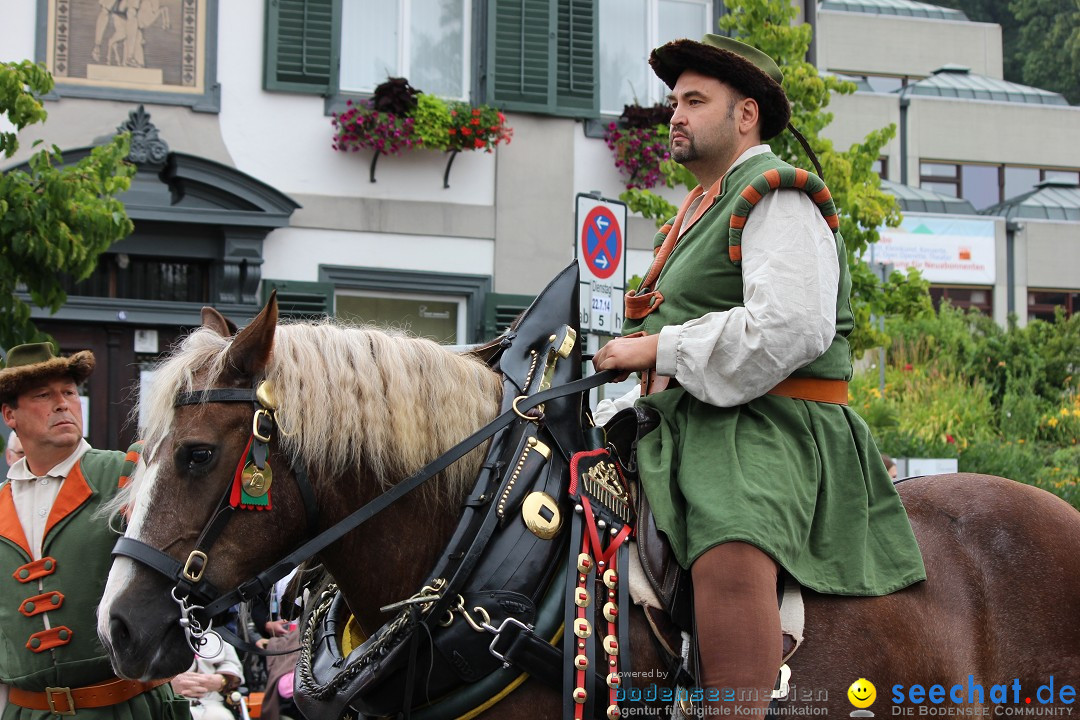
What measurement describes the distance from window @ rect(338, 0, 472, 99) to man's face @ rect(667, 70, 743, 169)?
769 cm

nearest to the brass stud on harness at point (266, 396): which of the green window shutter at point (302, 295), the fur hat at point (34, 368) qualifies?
the fur hat at point (34, 368)

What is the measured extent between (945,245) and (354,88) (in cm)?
2227

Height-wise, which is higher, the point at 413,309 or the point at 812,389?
the point at 413,309

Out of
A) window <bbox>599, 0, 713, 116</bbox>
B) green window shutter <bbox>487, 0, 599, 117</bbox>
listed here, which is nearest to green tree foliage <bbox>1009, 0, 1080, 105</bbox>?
window <bbox>599, 0, 713, 116</bbox>

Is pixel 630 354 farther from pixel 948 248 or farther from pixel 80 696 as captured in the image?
pixel 948 248

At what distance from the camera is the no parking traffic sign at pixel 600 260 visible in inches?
252

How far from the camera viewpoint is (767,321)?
2.68 meters

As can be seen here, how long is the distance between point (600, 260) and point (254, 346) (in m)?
4.08

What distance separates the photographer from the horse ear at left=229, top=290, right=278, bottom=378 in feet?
8.56

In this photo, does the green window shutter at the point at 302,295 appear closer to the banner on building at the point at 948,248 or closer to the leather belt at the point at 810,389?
the leather belt at the point at 810,389

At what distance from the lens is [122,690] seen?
377cm

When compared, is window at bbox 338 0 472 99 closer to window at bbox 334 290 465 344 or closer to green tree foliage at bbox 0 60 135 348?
window at bbox 334 290 465 344

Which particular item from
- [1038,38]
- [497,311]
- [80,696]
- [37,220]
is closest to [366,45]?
[497,311]

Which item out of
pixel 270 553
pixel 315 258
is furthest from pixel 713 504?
pixel 315 258
